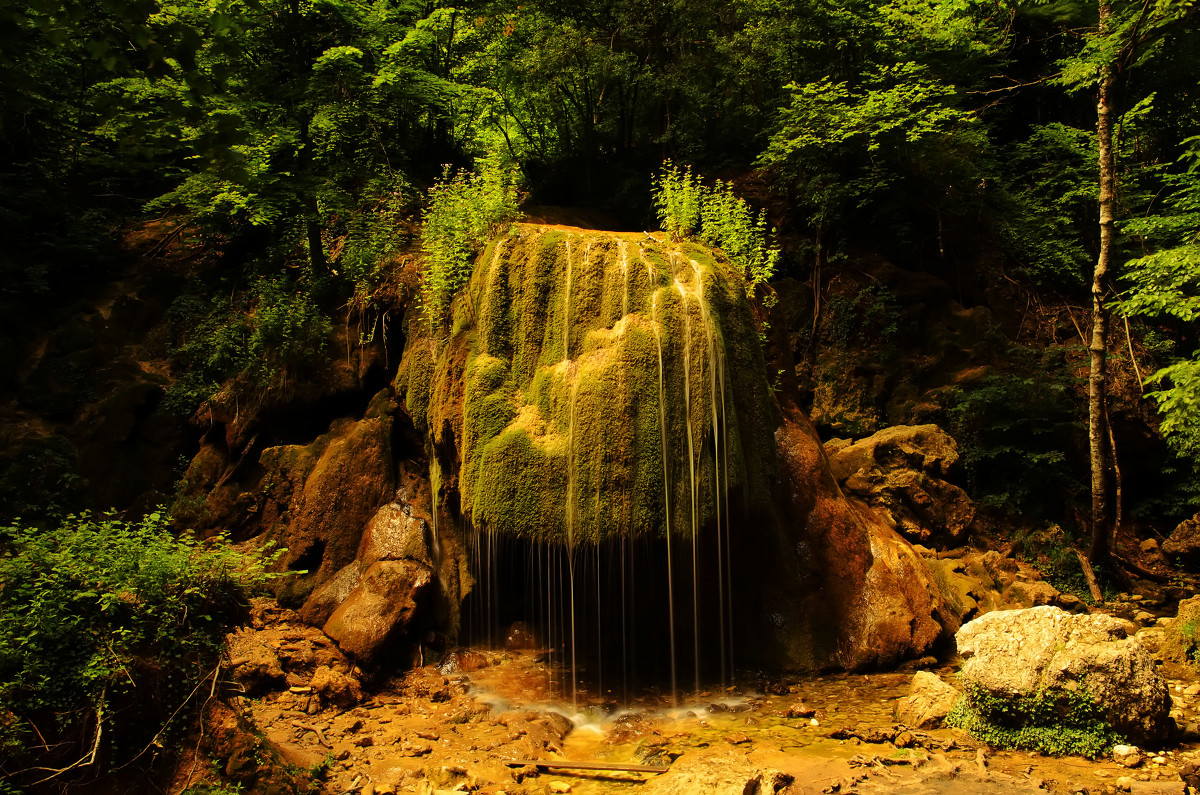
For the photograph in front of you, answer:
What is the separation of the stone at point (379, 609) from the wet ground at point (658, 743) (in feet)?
1.91

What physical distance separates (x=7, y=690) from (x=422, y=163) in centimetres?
1243

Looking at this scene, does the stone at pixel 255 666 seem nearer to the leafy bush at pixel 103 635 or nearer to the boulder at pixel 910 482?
the leafy bush at pixel 103 635

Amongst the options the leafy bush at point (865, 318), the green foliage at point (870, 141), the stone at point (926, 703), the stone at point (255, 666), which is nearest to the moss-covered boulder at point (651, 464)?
the stone at point (926, 703)

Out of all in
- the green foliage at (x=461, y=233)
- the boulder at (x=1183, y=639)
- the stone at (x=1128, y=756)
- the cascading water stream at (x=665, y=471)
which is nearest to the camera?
the stone at (x=1128, y=756)

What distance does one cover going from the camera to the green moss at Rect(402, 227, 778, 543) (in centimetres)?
701

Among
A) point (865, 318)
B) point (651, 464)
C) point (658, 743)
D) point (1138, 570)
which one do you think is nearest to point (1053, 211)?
point (865, 318)

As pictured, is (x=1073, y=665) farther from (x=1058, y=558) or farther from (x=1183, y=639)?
(x=1058, y=558)

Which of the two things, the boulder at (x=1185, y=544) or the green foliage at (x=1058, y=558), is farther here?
the boulder at (x=1185, y=544)

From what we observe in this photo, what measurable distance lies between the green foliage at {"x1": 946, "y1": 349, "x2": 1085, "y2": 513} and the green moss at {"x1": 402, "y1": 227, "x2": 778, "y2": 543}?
5.89m

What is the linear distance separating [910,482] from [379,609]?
824 cm

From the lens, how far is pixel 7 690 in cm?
397

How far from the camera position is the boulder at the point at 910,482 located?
10.4m

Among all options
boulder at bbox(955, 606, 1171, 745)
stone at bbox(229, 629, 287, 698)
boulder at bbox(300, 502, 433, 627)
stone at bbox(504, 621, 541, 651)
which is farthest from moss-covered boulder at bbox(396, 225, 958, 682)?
stone at bbox(229, 629, 287, 698)

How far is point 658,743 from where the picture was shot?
620 cm
